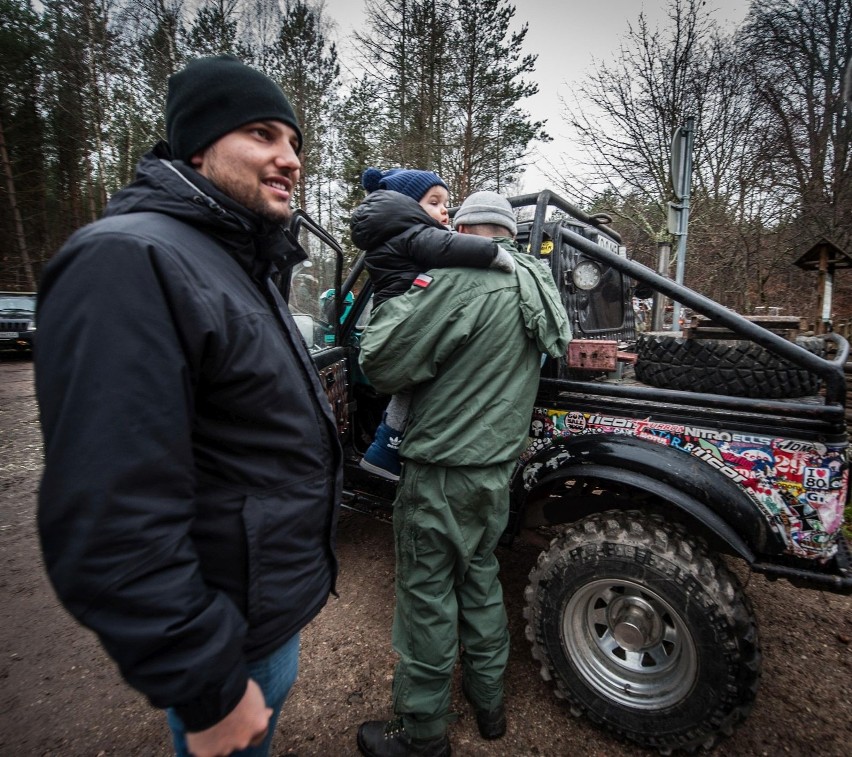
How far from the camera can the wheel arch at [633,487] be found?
182cm

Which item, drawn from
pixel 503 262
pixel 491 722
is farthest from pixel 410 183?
pixel 491 722

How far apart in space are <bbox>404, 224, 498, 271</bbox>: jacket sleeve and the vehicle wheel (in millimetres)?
1250

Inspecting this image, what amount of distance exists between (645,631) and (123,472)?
213cm

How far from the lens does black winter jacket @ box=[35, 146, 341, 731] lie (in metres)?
0.74

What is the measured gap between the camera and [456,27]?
12.5 metres

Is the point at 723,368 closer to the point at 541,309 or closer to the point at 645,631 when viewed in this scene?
the point at 541,309

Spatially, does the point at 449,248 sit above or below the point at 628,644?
above

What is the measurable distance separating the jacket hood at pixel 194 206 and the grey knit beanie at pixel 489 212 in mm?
1103

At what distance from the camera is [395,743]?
6.36 feet

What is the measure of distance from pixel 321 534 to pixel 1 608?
3206 mm

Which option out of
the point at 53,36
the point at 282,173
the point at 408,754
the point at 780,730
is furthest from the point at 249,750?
the point at 53,36

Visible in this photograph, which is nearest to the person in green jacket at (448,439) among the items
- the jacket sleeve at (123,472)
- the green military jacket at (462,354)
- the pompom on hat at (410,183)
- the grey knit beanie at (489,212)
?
the green military jacket at (462,354)

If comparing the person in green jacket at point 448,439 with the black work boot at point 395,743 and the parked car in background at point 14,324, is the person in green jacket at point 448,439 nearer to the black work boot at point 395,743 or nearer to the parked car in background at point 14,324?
the black work boot at point 395,743

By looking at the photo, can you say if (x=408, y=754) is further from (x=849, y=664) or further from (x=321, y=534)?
(x=849, y=664)
